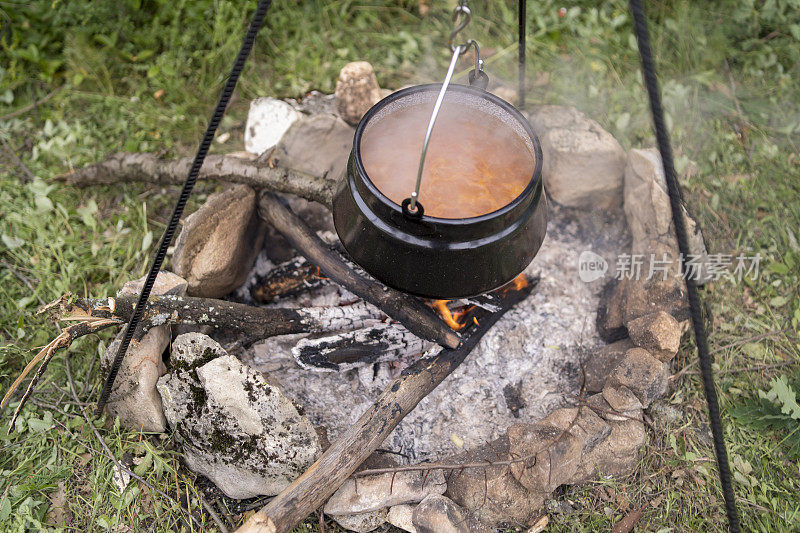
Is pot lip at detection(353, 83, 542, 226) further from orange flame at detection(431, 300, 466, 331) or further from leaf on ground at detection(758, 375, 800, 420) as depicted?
leaf on ground at detection(758, 375, 800, 420)

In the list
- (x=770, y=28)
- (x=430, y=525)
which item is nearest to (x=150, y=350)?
(x=430, y=525)

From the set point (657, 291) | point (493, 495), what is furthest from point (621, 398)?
point (493, 495)

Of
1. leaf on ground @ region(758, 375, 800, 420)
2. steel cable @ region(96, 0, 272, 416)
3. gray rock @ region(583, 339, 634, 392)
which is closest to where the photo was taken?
steel cable @ region(96, 0, 272, 416)

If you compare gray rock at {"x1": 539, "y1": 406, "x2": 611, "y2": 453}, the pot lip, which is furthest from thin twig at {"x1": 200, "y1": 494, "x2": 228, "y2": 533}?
the pot lip

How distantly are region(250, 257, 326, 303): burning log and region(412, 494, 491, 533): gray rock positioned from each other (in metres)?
1.18

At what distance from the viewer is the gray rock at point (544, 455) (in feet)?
7.70

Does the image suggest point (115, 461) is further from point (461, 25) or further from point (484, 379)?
point (461, 25)

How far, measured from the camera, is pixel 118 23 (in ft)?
13.2

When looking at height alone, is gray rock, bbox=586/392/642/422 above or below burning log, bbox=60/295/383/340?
below

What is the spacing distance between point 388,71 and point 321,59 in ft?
1.65

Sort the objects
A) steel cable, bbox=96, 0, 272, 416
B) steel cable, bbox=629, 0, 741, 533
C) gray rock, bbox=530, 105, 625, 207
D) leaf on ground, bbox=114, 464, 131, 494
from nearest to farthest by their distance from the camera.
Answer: steel cable, bbox=629, 0, 741, 533 < steel cable, bbox=96, 0, 272, 416 < leaf on ground, bbox=114, 464, 131, 494 < gray rock, bbox=530, 105, 625, 207

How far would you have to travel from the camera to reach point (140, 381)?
96.2 inches

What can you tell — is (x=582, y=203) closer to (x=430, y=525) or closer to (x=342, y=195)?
(x=342, y=195)

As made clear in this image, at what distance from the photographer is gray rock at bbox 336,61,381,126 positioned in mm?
3205
